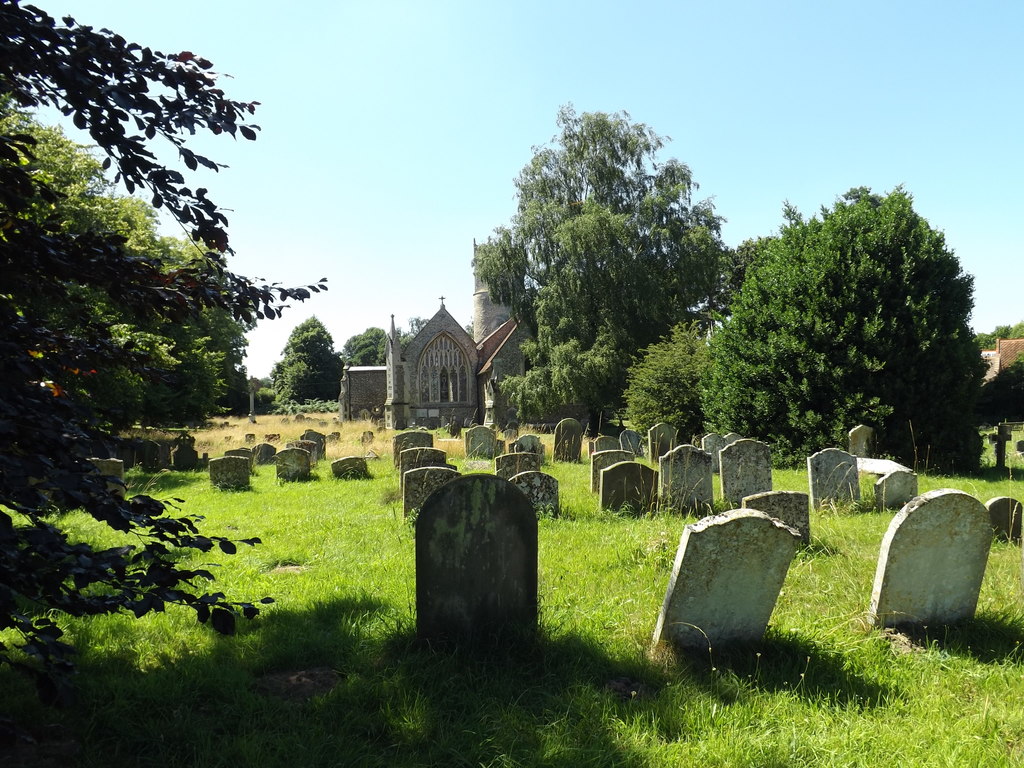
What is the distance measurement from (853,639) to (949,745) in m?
1.09

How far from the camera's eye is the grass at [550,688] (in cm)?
325

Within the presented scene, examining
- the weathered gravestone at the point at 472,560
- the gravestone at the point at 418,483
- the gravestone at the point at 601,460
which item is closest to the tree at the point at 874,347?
the gravestone at the point at 601,460

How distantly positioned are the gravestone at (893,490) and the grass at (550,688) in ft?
9.89

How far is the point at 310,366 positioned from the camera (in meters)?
66.4

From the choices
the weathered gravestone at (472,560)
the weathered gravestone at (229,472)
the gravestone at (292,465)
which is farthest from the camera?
the gravestone at (292,465)

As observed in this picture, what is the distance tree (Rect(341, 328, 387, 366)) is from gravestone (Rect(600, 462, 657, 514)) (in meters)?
81.0

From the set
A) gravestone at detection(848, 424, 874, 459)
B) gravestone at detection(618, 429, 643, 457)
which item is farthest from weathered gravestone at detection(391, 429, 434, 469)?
gravestone at detection(848, 424, 874, 459)

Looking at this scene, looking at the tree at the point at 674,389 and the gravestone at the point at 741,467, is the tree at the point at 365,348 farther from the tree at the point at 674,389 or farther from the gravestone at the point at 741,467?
the gravestone at the point at 741,467

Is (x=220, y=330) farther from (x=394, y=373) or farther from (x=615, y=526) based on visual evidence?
(x=615, y=526)

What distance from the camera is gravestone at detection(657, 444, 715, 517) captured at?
8.65 meters

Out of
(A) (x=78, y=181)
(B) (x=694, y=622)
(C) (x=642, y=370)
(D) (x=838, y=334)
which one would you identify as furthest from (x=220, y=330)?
(B) (x=694, y=622)

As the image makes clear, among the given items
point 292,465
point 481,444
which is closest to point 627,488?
point 292,465

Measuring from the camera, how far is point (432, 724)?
350 cm

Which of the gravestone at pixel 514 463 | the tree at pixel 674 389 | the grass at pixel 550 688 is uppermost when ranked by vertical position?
the tree at pixel 674 389
